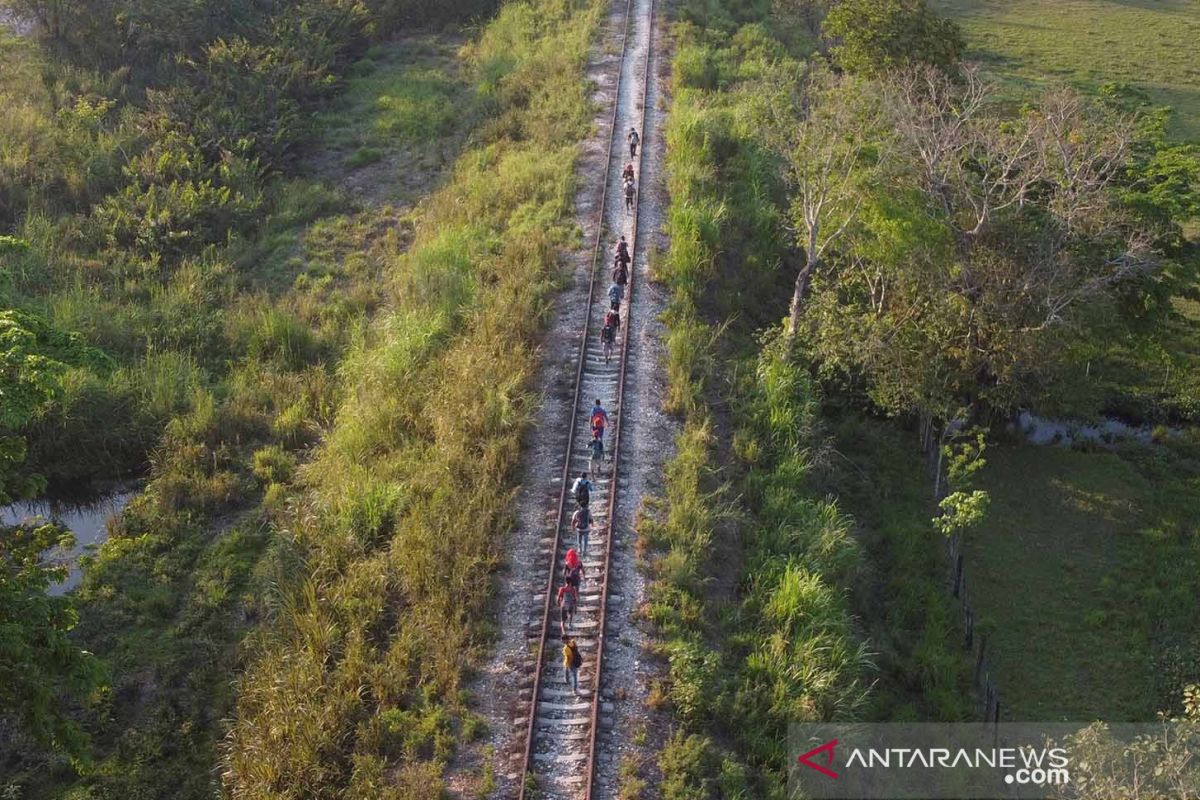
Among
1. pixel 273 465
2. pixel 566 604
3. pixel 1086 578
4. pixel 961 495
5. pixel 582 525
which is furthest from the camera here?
pixel 1086 578

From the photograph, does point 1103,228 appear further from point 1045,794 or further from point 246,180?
point 246,180

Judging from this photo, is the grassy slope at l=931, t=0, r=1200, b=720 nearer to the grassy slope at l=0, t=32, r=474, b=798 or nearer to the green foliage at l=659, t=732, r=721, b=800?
the green foliage at l=659, t=732, r=721, b=800

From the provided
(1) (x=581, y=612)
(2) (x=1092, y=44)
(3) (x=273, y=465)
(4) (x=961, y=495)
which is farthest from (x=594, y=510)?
(2) (x=1092, y=44)

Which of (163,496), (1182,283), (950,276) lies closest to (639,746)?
(163,496)

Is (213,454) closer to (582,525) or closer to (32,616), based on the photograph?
(582,525)

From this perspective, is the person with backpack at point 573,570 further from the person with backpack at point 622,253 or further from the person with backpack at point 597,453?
the person with backpack at point 622,253

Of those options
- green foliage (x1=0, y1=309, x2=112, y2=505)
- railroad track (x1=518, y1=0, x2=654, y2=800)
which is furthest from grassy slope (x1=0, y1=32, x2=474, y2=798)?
railroad track (x1=518, y1=0, x2=654, y2=800)
